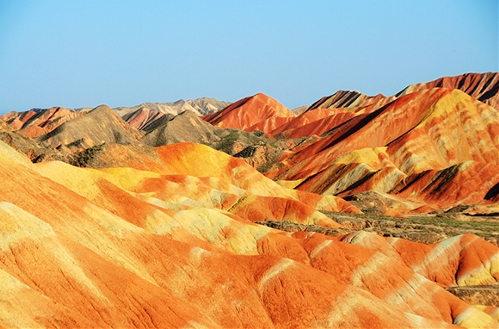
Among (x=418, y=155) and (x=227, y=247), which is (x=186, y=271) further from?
(x=418, y=155)

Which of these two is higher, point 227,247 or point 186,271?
point 186,271

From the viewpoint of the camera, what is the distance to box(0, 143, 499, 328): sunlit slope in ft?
155

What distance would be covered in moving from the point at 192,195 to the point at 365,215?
1259 inches

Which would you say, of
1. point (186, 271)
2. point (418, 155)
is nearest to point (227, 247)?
point (186, 271)

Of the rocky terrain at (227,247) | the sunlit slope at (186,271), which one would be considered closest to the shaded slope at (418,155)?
the rocky terrain at (227,247)

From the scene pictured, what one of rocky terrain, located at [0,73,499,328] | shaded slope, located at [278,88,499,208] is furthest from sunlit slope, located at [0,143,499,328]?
shaded slope, located at [278,88,499,208]

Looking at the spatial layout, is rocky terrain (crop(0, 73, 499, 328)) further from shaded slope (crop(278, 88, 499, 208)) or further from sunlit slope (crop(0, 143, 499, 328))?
shaded slope (crop(278, 88, 499, 208))

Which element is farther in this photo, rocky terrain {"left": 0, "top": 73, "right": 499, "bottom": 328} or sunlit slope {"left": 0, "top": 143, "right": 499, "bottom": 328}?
rocky terrain {"left": 0, "top": 73, "right": 499, "bottom": 328}

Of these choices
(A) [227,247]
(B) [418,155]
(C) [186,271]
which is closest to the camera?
(C) [186,271]

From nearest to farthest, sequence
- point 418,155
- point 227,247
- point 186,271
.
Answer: point 186,271
point 227,247
point 418,155

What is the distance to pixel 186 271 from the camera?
58938 millimetres

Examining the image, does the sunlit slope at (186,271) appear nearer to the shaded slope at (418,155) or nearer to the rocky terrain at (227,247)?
the rocky terrain at (227,247)

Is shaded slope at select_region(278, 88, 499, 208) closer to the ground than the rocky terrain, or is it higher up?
closer to the ground

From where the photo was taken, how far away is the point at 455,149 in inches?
6978
